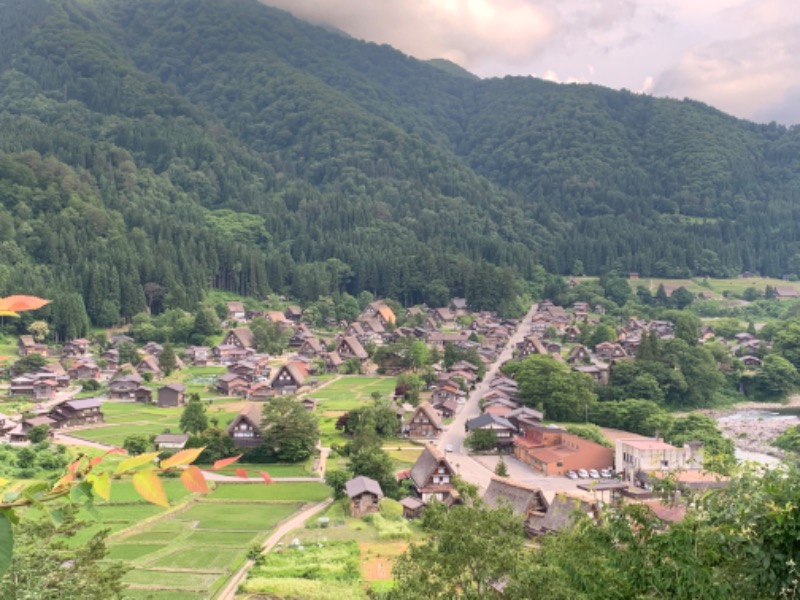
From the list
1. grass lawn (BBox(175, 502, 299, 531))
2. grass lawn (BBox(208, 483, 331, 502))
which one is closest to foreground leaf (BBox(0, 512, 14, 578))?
grass lawn (BBox(175, 502, 299, 531))

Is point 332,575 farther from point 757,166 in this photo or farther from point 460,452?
point 757,166

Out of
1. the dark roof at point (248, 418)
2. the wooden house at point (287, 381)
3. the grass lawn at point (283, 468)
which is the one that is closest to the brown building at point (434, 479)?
the grass lawn at point (283, 468)

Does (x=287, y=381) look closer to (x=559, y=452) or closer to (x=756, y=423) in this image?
(x=559, y=452)

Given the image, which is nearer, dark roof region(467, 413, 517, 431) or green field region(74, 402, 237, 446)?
green field region(74, 402, 237, 446)

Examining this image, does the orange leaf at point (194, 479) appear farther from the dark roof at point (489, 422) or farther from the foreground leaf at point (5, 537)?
the dark roof at point (489, 422)

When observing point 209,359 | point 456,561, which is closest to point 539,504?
point 456,561

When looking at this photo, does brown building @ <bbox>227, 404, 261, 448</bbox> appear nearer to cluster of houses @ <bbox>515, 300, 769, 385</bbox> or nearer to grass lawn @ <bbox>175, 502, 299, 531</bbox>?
grass lawn @ <bbox>175, 502, 299, 531</bbox>

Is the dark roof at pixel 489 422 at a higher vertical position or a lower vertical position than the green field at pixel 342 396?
higher
